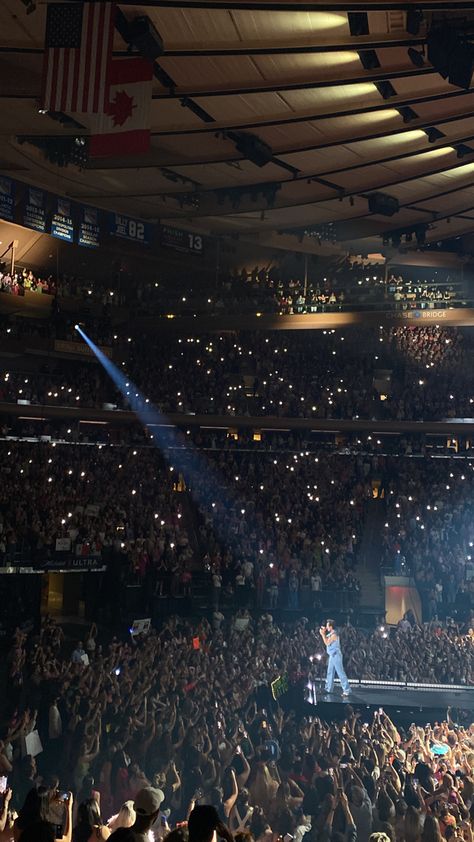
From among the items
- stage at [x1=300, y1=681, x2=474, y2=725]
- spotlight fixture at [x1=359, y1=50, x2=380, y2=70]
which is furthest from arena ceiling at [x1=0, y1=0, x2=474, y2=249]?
stage at [x1=300, y1=681, x2=474, y2=725]

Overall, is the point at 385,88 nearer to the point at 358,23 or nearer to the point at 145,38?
the point at 358,23

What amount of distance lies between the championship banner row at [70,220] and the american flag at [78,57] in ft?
47.0

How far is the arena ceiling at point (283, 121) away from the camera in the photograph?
46.4 feet

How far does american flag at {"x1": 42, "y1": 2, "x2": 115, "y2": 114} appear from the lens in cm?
1152

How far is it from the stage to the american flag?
1078cm

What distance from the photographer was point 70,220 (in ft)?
90.3

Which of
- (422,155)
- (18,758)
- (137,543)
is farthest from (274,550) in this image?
(18,758)

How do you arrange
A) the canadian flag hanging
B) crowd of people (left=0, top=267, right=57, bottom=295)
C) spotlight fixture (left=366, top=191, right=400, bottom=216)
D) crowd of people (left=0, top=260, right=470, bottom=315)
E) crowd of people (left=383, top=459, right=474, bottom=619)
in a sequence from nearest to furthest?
the canadian flag hanging
crowd of people (left=383, top=459, right=474, bottom=619)
spotlight fixture (left=366, top=191, right=400, bottom=216)
crowd of people (left=0, top=267, right=57, bottom=295)
crowd of people (left=0, top=260, right=470, bottom=315)

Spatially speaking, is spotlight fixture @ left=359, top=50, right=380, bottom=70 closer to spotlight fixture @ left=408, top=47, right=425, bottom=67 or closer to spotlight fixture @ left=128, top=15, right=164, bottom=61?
spotlight fixture @ left=408, top=47, right=425, bottom=67

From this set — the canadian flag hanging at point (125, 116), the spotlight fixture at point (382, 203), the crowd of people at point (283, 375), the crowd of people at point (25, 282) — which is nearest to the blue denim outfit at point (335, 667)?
the canadian flag hanging at point (125, 116)

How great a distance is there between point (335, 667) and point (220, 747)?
6.70 m

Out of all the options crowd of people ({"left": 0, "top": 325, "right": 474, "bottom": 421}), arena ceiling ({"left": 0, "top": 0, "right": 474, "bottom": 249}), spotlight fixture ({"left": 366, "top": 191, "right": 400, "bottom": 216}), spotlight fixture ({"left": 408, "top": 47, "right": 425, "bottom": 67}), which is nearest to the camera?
arena ceiling ({"left": 0, "top": 0, "right": 474, "bottom": 249})

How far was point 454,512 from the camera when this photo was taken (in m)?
28.3

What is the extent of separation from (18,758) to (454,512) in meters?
19.6
